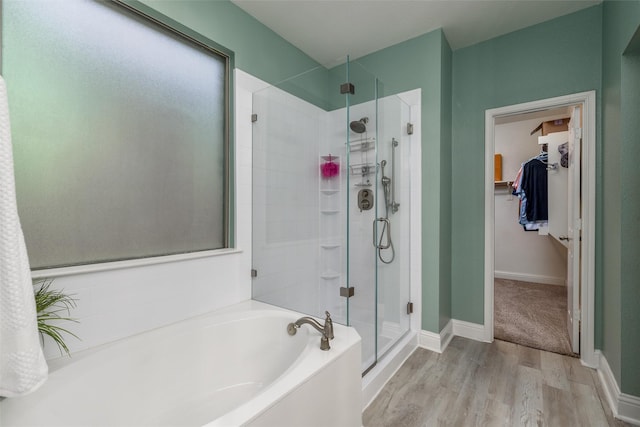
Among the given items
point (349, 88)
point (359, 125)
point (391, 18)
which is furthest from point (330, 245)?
point (391, 18)

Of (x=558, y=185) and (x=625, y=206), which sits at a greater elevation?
(x=558, y=185)

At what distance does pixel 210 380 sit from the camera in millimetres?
1605

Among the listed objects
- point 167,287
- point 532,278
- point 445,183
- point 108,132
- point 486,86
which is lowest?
point 532,278

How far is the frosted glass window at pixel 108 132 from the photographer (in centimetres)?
130

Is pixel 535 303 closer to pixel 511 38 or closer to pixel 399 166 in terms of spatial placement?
pixel 399 166

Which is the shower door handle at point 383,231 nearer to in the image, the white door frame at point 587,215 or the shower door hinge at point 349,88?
the shower door hinge at point 349,88

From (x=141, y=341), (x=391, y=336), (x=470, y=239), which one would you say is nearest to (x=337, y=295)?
(x=391, y=336)

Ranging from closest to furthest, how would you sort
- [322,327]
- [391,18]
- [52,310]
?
[52,310] → [322,327] → [391,18]

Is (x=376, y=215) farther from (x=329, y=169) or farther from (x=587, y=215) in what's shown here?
(x=587, y=215)

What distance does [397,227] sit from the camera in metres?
2.41

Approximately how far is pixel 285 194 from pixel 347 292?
886 millimetres

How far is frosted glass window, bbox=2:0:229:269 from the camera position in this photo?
1.30m

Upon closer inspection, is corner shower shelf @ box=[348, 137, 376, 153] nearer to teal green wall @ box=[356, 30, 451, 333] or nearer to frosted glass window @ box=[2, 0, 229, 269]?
teal green wall @ box=[356, 30, 451, 333]

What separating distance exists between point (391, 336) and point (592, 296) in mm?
1478
